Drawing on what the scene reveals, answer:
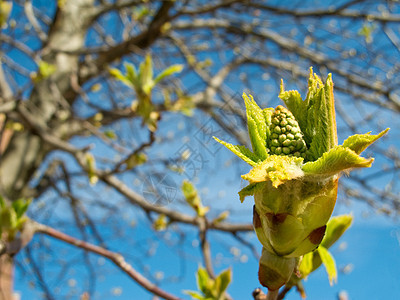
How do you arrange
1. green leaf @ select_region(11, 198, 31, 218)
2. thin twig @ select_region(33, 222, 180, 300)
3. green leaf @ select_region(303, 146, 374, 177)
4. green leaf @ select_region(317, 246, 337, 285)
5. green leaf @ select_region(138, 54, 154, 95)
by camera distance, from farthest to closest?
green leaf @ select_region(138, 54, 154, 95) < green leaf @ select_region(11, 198, 31, 218) < thin twig @ select_region(33, 222, 180, 300) < green leaf @ select_region(317, 246, 337, 285) < green leaf @ select_region(303, 146, 374, 177)

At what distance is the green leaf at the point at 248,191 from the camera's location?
0.30 meters

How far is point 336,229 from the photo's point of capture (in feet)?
1.56

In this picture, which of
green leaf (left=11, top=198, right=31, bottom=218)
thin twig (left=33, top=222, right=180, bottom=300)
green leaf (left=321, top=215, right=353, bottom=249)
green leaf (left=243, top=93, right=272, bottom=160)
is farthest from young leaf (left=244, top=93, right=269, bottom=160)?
green leaf (left=11, top=198, right=31, bottom=218)

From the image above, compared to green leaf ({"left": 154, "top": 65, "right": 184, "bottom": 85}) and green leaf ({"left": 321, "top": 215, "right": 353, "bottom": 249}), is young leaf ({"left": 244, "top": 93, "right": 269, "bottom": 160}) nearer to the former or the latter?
green leaf ({"left": 321, "top": 215, "right": 353, "bottom": 249})

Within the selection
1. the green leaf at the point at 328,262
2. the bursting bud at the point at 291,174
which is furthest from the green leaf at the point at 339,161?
the green leaf at the point at 328,262

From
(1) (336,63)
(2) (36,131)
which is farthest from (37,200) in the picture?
(1) (336,63)

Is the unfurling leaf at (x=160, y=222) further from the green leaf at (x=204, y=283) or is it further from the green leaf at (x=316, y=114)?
the green leaf at (x=316, y=114)

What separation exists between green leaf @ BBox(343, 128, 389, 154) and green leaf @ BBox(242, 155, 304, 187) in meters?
0.04

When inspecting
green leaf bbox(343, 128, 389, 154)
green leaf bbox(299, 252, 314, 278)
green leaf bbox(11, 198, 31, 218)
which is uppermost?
green leaf bbox(343, 128, 389, 154)

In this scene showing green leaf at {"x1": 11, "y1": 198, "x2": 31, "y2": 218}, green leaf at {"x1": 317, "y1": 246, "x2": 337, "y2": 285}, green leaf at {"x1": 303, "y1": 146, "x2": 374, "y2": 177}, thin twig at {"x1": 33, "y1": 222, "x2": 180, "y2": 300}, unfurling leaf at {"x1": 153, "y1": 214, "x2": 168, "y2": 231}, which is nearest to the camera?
green leaf at {"x1": 303, "y1": 146, "x2": 374, "y2": 177}

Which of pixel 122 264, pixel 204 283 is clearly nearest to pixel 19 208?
pixel 122 264

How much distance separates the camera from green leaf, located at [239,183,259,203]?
296mm

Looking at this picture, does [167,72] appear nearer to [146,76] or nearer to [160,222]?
[146,76]

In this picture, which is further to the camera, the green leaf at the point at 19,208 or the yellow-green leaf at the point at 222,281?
the green leaf at the point at 19,208
